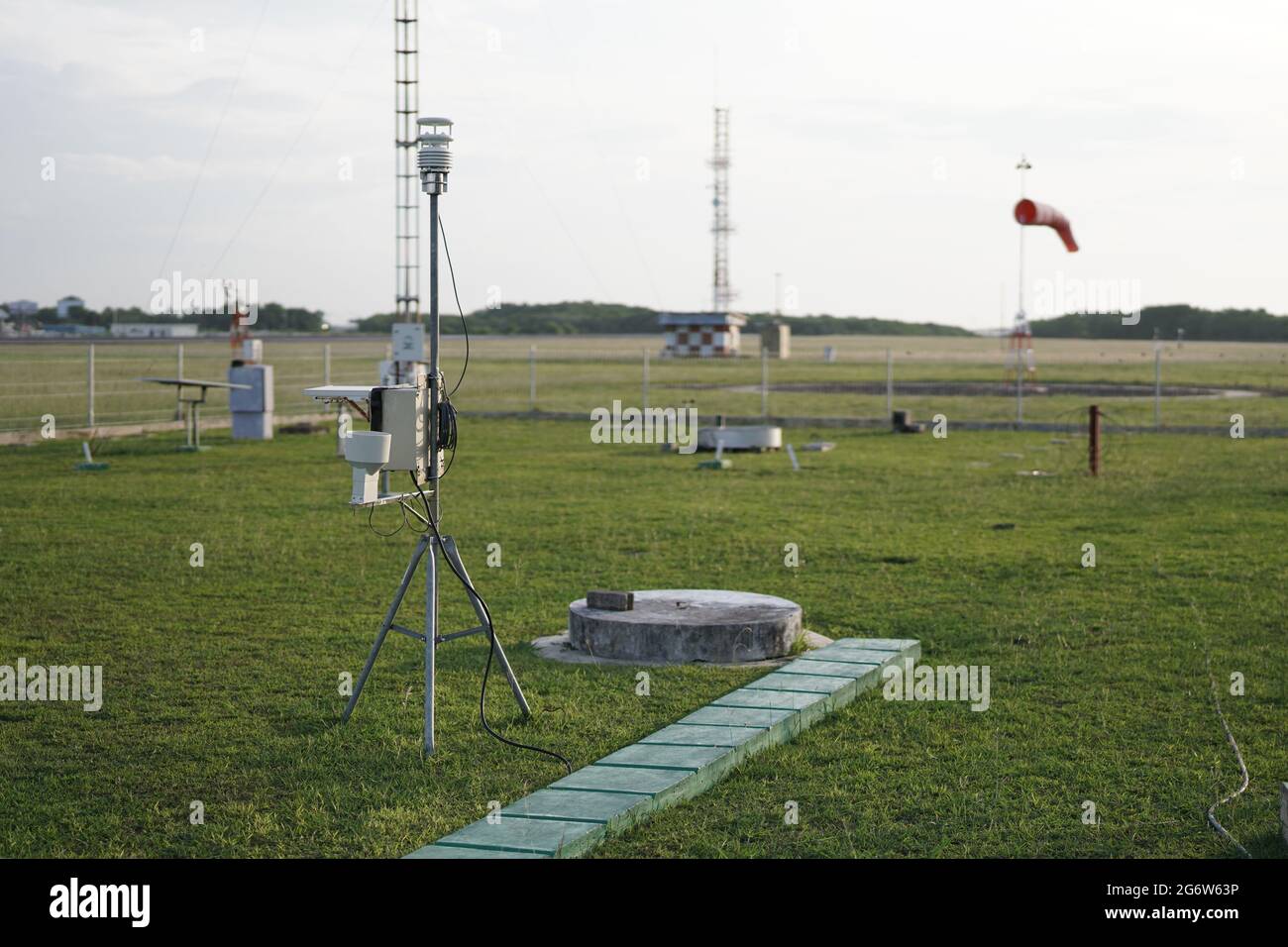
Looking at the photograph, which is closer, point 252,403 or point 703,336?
point 252,403

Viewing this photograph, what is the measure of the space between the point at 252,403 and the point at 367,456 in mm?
16772

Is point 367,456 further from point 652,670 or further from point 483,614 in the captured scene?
point 652,670

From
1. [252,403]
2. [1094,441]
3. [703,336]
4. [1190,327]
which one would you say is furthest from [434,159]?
[1190,327]

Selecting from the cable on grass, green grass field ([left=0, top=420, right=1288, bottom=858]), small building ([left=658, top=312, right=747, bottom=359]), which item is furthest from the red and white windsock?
small building ([left=658, top=312, right=747, bottom=359])

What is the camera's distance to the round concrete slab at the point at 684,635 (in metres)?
7.55

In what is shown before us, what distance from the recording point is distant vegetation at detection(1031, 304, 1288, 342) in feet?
330

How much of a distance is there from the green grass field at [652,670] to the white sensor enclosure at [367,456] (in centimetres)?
110

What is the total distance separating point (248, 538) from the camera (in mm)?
11711

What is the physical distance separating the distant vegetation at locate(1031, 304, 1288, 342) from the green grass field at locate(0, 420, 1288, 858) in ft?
293

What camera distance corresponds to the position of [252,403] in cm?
2177

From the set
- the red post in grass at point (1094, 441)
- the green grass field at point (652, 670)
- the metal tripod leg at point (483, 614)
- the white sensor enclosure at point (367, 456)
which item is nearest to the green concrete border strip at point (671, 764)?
the green grass field at point (652, 670)

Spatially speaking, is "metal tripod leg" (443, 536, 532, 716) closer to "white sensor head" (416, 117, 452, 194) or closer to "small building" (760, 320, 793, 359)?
"white sensor head" (416, 117, 452, 194)

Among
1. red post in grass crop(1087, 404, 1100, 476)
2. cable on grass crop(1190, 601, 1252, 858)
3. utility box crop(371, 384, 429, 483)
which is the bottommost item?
cable on grass crop(1190, 601, 1252, 858)
